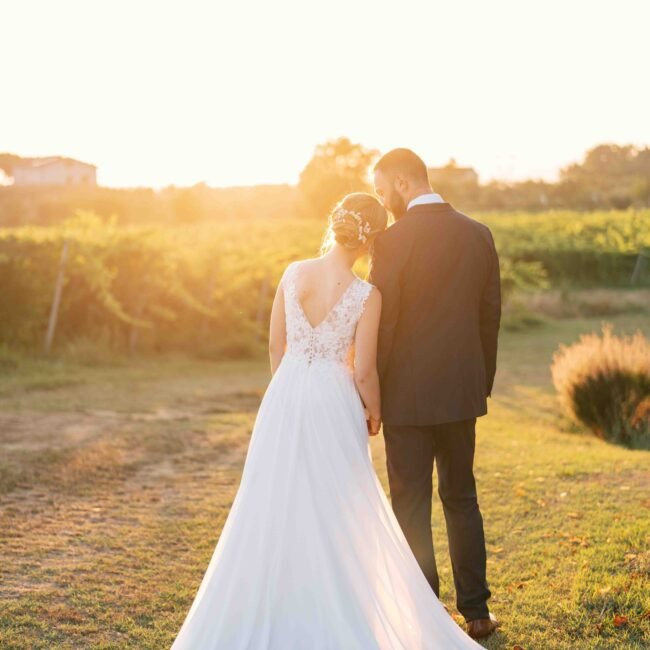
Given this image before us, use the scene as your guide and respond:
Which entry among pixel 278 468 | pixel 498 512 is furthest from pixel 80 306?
pixel 278 468

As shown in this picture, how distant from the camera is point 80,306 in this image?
14258 mm

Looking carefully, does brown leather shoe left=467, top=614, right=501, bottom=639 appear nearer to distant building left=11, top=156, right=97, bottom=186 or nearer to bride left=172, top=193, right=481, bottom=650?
bride left=172, top=193, right=481, bottom=650

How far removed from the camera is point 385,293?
3795 millimetres

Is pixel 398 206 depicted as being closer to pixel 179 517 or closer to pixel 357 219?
pixel 357 219

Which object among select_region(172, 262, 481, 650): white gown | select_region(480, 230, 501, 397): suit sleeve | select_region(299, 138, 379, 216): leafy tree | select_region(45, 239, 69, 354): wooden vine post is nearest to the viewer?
select_region(172, 262, 481, 650): white gown

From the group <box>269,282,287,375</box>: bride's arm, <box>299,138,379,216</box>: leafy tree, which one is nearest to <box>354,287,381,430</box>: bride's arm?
<box>269,282,287,375</box>: bride's arm

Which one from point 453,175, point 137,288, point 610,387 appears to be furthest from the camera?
point 453,175

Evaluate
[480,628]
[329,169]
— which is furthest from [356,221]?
[329,169]

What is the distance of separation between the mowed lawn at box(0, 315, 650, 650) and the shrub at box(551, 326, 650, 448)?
0.32 m

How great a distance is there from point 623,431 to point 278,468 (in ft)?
24.6

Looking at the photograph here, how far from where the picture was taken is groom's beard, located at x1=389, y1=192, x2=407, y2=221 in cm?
399

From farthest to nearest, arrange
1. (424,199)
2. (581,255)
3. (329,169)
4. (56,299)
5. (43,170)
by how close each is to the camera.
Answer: (43,170), (329,169), (581,255), (56,299), (424,199)

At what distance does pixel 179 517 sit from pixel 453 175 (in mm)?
83611

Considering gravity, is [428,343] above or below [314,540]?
above
